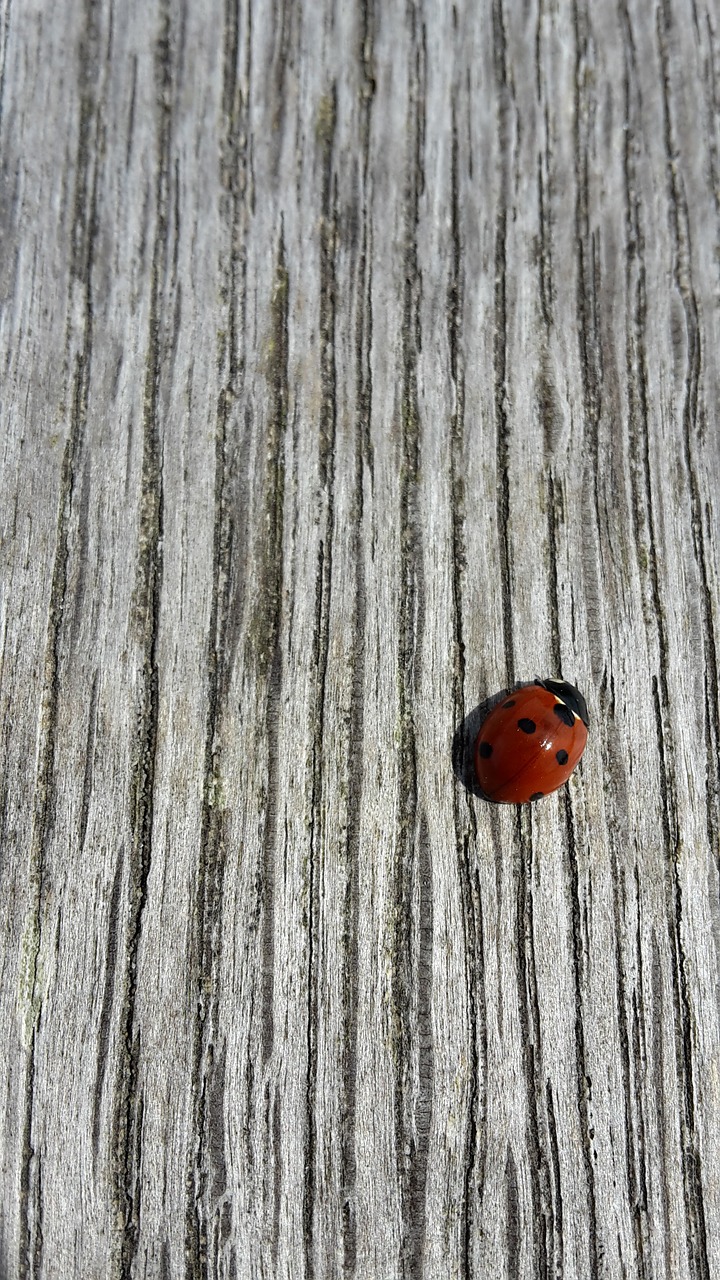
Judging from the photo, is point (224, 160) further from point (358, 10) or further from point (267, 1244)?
point (267, 1244)

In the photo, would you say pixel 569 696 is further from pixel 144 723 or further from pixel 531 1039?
pixel 144 723

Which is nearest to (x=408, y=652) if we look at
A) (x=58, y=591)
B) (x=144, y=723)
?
(x=144, y=723)

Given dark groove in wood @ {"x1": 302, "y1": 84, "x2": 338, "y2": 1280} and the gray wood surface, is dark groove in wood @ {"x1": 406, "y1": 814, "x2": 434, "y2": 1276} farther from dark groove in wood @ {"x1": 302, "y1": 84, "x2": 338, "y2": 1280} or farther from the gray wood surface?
dark groove in wood @ {"x1": 302, "y1": 84, "x2": 338, "y2": 1280}

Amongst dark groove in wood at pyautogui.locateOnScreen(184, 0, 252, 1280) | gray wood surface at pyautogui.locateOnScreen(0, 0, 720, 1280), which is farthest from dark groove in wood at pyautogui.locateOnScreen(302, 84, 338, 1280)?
dark groove in wood at pyautogui.locateOnScreen(184, 0, 252, 1280)

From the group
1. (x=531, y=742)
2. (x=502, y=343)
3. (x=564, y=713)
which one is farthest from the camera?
(x=502, y=343)

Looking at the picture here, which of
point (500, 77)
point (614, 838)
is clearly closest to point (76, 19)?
point (500, 77)

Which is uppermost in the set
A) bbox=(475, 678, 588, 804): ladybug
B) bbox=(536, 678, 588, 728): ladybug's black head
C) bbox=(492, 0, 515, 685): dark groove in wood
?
bbox=(492, 0, 515, 685): dark groove in wood
